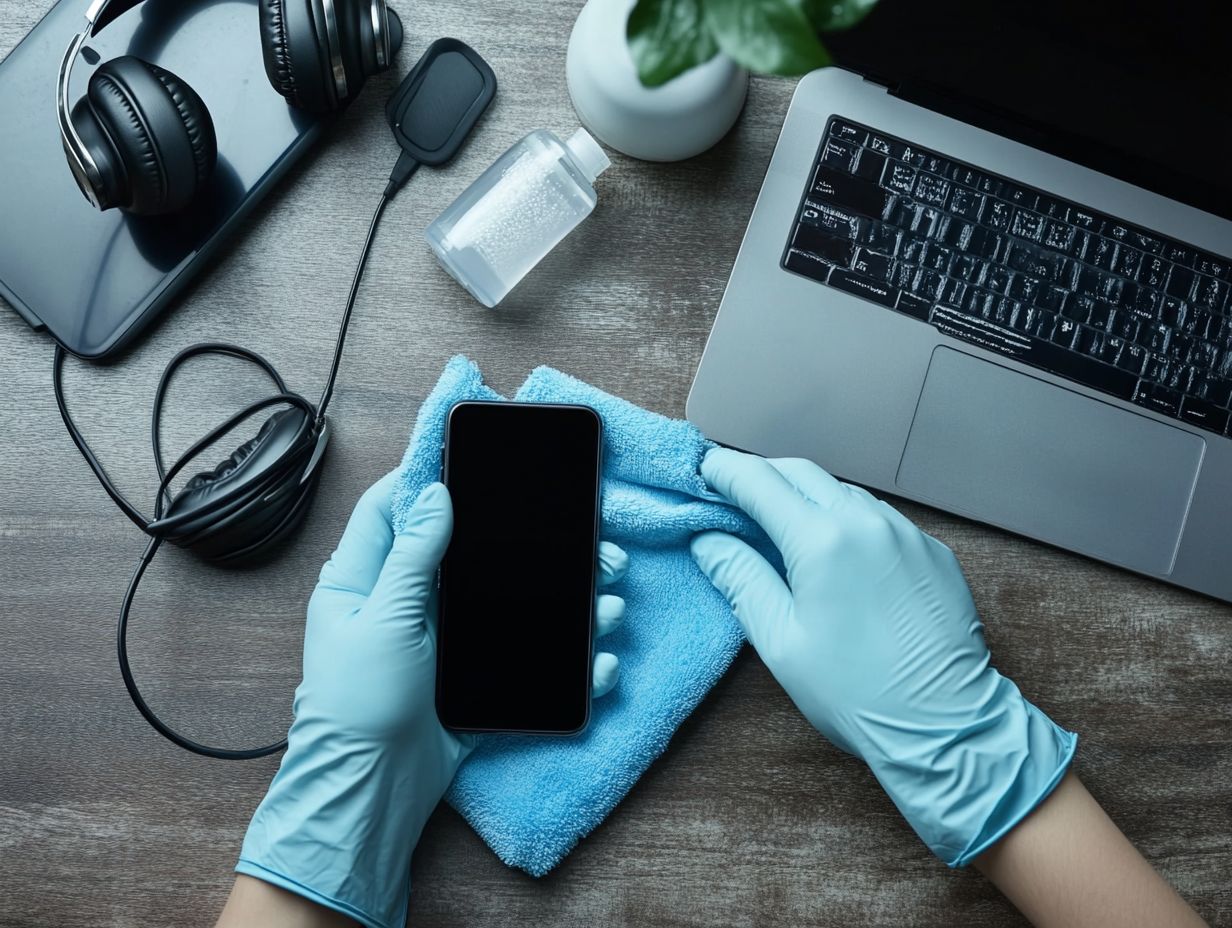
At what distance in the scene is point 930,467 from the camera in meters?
0.70

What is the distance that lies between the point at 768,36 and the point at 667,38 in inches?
1.6

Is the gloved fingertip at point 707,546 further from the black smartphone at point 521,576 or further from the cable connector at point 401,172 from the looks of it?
the cable connector at point 401,172

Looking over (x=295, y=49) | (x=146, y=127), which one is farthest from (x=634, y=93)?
(x=146, y=127)

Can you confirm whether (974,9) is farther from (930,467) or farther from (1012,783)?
(1012,783)

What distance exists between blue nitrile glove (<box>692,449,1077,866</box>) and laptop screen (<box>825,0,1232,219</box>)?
1.06 feet

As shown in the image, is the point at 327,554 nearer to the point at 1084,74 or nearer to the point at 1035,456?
the point at 1035,456

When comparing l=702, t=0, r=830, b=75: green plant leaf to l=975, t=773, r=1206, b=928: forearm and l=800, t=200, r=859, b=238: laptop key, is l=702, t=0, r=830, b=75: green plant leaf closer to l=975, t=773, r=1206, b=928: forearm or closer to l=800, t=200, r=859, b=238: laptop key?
l=800, t=200, r=859, b=238: laptop key

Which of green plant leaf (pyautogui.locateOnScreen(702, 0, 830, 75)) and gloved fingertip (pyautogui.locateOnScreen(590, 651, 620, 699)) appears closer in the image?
green plant leaf (pyautogui.locateOnScreen(702, 0, 830, 75))

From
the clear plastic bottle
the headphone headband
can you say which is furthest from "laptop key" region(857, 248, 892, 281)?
the headphone headband

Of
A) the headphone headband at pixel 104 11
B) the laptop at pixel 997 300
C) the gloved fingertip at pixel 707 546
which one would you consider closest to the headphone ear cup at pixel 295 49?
the headphone headband at pixel 104 11

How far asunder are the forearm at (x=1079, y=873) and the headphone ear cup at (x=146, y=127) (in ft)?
2.63

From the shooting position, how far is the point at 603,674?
2.20 ft

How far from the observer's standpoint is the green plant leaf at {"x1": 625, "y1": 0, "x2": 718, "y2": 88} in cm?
30

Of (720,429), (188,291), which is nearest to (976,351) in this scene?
(720,429)
